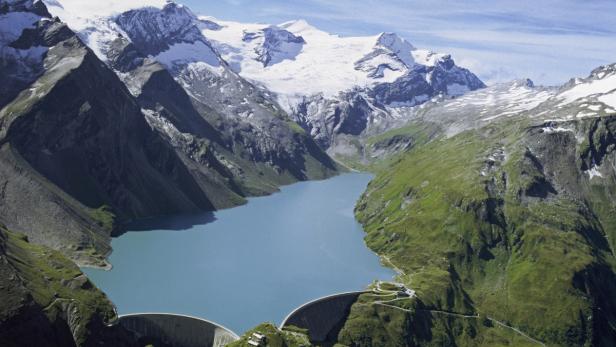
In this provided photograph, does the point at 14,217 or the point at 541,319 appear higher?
the point at 14,217

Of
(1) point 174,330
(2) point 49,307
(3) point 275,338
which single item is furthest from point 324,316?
(2) point 49,307

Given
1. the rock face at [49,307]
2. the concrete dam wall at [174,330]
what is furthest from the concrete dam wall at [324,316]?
the rock face at [49,307]

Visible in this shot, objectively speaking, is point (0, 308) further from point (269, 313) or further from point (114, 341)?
point (269, 313)

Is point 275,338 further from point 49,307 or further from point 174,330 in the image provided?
point 49,307

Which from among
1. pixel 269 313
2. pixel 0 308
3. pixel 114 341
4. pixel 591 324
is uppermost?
pixel 0 308

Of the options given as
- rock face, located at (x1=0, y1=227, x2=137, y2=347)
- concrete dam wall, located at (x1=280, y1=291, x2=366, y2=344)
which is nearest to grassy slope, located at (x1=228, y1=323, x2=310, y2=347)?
concrete dam wall, located at (x1=280, y1=291, x2=366, y2=344)

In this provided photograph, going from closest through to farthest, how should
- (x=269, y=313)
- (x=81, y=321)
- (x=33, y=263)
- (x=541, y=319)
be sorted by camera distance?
1. (x=81, y=321)
2. (x=33, y=263)
3. (x=269, y=313)
4. (x=541, y=319)

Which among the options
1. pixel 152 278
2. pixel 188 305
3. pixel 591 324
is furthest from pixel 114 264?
pixel 591 324

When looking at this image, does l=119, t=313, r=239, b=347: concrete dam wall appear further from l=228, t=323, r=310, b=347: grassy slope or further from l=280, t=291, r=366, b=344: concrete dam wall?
l=280, t=291, r=366, b=344: concrete dam wall

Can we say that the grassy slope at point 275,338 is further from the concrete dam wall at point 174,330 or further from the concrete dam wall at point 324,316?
the concrete dam wall at point 324,316
